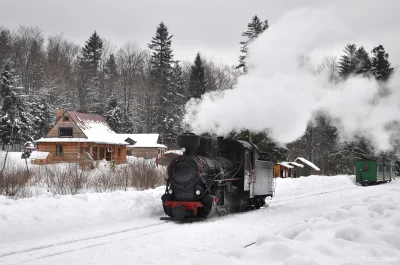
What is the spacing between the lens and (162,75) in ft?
260

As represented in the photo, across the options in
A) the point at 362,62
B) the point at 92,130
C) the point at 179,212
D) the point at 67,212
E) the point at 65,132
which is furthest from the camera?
the point at 362,62

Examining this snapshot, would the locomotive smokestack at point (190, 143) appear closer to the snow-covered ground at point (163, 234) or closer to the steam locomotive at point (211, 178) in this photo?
the steam locomotive at point (211, 178)

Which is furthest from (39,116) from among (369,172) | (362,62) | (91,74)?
(369,172)

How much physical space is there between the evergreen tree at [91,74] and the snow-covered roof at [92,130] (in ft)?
57.5

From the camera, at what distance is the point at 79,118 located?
52688mm

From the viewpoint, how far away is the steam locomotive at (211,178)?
47.3 ft

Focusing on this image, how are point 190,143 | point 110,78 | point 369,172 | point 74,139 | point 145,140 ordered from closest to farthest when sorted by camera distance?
point 190,143, point 369,172, point 74,139, point 145,140, point 110,78

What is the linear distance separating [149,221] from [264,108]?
9.52 meters

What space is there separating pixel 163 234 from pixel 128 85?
228 ft

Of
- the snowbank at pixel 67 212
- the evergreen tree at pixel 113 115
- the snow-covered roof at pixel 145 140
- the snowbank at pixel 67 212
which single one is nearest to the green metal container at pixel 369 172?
the snowbank at pixel 67 212

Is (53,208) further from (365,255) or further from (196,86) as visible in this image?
(196,86)

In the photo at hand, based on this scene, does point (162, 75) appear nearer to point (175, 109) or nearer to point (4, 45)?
point (175, 109)

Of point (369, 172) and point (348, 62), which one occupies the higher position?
point (348, 62)

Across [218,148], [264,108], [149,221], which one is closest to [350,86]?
[264,108]
